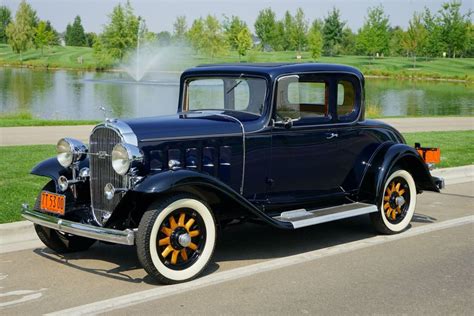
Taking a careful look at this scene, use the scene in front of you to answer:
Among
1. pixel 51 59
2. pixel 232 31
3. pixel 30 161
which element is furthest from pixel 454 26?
pixel 30 161

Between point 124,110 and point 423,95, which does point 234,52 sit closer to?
point 423,95

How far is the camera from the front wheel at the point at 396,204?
719 centimetres

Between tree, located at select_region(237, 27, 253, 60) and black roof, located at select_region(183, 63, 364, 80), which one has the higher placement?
tree, located at select_region(237, 27, 253, 60)

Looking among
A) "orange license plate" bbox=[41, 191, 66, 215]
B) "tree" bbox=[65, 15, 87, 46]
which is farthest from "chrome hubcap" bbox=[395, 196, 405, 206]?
"tree" bbox=[65, 15, 87, 46]

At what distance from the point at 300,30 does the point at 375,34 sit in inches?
470

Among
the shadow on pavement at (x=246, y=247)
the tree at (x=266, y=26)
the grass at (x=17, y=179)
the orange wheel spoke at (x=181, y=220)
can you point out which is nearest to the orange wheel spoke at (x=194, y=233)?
the orange wheel spoke at (x=181, y=220)

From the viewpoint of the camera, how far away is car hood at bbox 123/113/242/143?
571 centimetres

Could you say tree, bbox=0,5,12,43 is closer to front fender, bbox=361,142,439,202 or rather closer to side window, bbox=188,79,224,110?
side window, bbox=188,79,224,110

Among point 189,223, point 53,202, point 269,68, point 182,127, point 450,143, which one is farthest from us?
point 450,143

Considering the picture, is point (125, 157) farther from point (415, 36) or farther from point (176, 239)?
point (415, 36)

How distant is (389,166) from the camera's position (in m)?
7.11

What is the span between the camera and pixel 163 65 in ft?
179

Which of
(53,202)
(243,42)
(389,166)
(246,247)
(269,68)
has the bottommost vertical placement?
(246,247)

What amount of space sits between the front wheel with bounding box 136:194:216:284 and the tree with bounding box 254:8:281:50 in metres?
84.2
